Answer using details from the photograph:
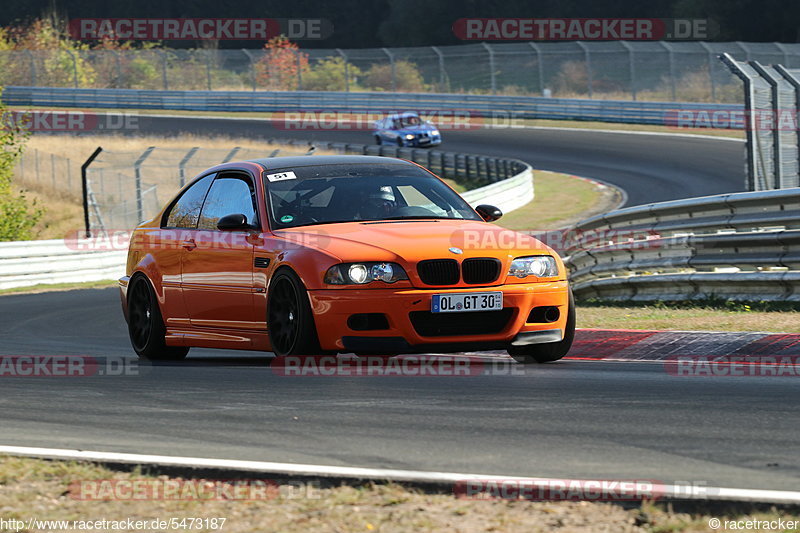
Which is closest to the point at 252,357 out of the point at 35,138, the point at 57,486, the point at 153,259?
the point at 153,259

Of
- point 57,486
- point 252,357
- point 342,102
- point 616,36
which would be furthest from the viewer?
point 616,36

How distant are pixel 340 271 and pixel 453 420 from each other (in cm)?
201

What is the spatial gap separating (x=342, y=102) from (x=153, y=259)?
4539 centimetres

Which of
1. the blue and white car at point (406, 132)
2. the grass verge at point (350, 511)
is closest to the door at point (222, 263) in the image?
the grass verge at point (350, 511)

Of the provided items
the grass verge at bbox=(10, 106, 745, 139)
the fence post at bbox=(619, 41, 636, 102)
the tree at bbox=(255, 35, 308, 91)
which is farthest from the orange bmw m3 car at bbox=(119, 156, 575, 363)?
the tree at bbox=(255, 35, 308, 91)

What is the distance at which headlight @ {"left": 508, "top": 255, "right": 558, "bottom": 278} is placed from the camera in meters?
8.05

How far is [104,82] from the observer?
66.7m

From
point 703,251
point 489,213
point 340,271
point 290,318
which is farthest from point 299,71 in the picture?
point 340,271

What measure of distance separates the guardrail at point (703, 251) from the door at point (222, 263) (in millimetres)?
5030

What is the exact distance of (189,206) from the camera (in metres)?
9.92

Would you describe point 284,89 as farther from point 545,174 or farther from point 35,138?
point 545,174

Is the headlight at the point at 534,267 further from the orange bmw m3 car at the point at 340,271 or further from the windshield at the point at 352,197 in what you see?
the windshield at the point at 352,197

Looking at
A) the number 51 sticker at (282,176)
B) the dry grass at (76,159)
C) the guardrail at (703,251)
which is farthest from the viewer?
the dry grass at (76,159)

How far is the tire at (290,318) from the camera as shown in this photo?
25.8ft
